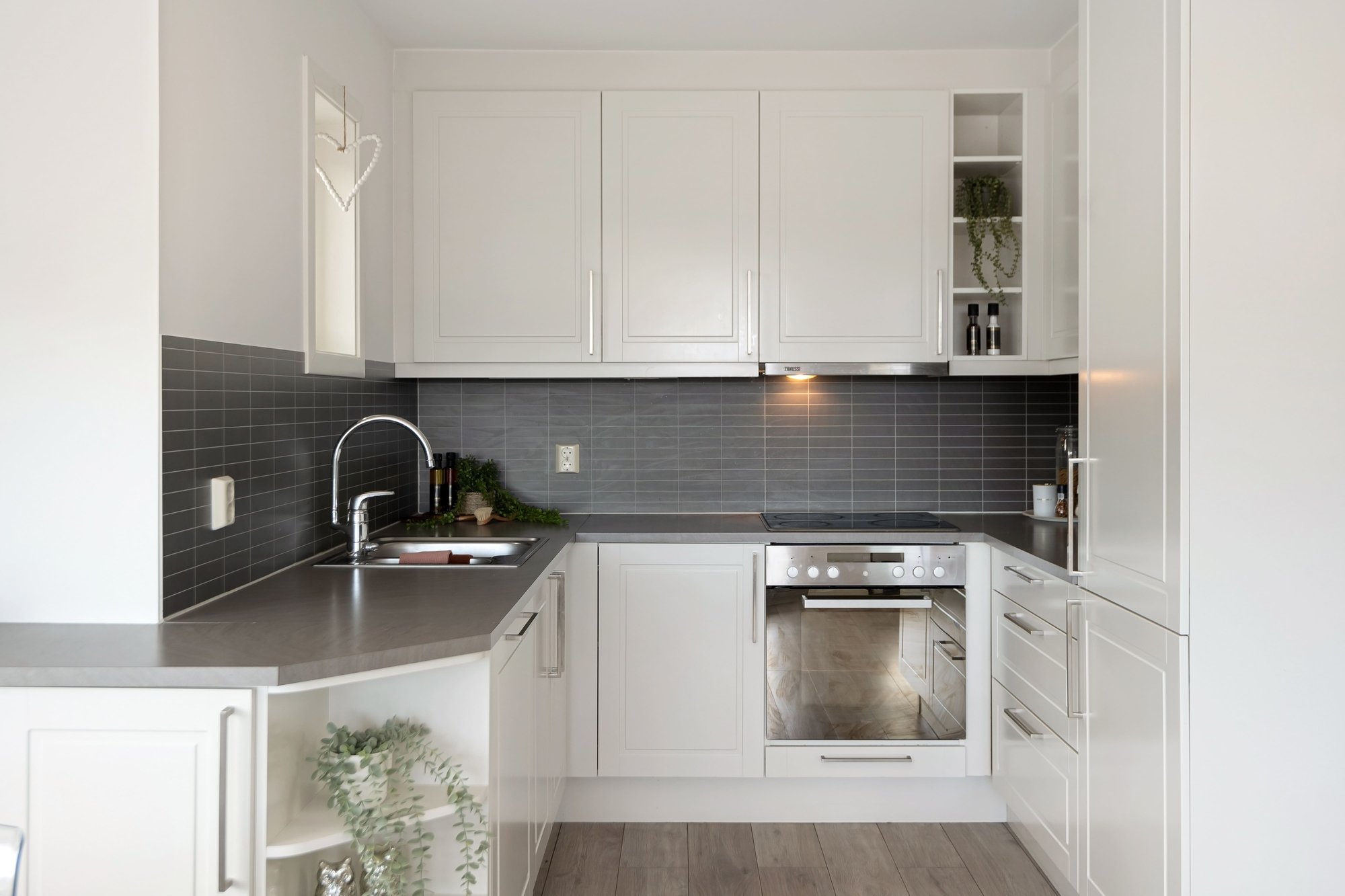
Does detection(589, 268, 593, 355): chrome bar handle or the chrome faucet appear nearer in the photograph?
the chrome faucet

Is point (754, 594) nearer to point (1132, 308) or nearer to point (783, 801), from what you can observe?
point (783, 801)

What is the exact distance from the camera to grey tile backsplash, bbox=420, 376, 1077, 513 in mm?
3447

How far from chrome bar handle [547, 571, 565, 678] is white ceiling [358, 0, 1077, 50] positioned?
66.1 inches

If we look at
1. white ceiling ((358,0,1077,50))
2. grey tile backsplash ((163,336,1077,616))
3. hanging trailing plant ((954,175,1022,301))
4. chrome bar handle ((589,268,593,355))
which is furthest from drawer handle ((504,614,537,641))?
hanging trailing plant ((954,175,1022,301))

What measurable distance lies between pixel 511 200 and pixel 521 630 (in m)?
1.57

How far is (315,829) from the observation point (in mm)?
1568

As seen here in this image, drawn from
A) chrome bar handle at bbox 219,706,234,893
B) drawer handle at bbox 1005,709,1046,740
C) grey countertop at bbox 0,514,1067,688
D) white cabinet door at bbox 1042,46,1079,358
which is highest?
white cabinet door at bbox 1042,46,1079,358

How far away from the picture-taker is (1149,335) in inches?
73.3

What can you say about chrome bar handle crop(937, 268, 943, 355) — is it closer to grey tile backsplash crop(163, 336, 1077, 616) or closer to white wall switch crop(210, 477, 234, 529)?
grey tile backsplash crop(163, 336, 1077, 616)

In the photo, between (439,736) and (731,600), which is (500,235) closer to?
(731,600)

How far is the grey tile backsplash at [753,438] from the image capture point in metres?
3.45

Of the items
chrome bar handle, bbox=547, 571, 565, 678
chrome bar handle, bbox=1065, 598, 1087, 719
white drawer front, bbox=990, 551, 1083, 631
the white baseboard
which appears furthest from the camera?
the white baseboard
